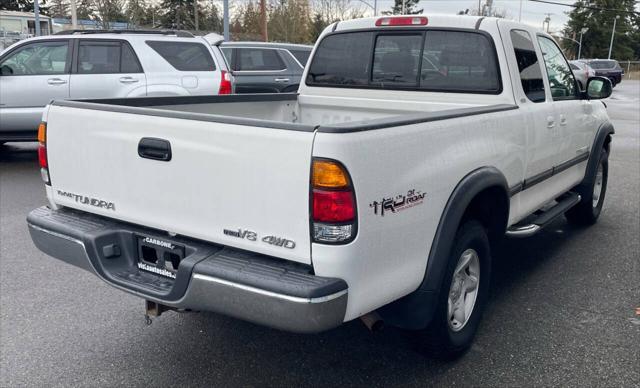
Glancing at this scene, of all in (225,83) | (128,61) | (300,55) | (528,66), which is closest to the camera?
(528,66)

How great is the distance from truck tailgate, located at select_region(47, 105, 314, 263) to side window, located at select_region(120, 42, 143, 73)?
6253 mm

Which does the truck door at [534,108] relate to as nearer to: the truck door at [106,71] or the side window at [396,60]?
the side window at [396,60]

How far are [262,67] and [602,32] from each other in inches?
3267

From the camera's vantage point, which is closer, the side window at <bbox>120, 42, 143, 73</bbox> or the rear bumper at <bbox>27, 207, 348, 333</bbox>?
the rear bumper at <bbox>27, 207, 348, 333</bbox>

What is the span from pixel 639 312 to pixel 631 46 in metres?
95.3

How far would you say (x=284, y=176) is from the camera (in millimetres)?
2576

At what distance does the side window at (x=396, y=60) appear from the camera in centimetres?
454

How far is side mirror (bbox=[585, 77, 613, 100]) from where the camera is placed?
5441 millimetres

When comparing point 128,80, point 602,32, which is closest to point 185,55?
point 128,80

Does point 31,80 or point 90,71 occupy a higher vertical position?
point 90,71

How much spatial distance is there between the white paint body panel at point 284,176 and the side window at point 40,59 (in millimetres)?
6362

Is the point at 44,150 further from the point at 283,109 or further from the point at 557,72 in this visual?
the point at 557,72

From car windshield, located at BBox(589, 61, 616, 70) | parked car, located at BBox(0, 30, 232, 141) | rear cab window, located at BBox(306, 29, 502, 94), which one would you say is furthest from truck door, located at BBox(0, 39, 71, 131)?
car windshield, located at BBox(589, 61, 616, 70)

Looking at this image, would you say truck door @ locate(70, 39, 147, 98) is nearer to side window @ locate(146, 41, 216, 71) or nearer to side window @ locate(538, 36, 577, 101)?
side window @ locate(146, 41, 216, 71)
